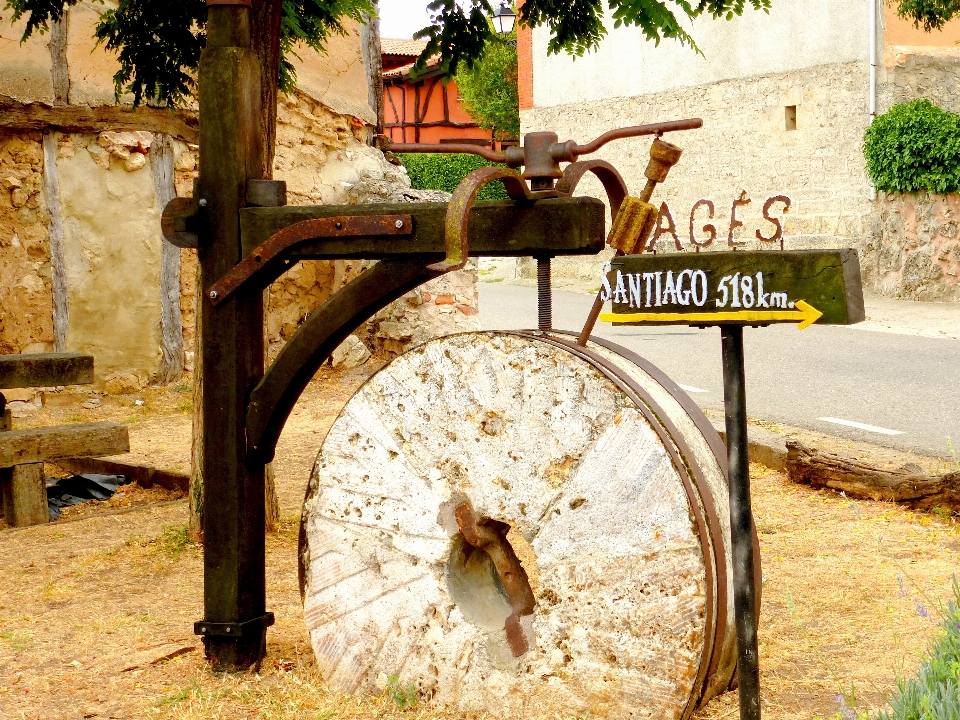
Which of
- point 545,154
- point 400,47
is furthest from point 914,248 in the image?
point 400,47

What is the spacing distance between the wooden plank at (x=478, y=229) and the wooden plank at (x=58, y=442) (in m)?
2.81

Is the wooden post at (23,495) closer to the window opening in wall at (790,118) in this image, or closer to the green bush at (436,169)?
the window opening in wall at (790,118)

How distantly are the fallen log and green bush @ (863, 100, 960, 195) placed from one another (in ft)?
31.3

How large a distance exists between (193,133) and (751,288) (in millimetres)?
7507

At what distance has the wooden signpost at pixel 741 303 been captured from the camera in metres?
2.25

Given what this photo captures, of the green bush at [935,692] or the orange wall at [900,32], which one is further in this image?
the orange wall at [900,32]

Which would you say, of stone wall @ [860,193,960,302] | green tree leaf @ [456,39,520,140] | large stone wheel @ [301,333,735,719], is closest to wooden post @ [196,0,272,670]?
large stone wheel @ [301,333,735,719]

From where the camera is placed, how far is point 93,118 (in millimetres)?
8688

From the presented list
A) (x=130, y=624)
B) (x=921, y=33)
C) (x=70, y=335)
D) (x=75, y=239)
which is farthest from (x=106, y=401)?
(x=921, y=33)

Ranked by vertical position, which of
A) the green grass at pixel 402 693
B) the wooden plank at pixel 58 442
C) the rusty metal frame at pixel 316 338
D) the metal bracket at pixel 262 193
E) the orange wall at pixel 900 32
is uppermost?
the orange wall at pixel 900 32

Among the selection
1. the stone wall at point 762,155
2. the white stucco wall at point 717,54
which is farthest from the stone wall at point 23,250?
the stone wall at point 762,155

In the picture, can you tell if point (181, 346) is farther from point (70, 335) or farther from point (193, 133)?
point (193, 133)

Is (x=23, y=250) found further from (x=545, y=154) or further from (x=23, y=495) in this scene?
(x=545, y=154)

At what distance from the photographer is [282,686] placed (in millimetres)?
3166
